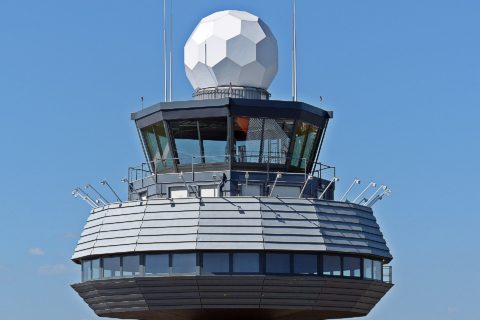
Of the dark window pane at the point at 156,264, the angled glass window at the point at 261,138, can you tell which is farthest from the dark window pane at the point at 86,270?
the angled glass window at the point at 261,138

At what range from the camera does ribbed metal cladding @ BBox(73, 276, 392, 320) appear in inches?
2569

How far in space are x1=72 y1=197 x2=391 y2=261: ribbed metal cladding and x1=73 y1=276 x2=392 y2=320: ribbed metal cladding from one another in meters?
1.62

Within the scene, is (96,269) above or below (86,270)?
below

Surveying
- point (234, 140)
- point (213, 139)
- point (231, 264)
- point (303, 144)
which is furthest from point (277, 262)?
point (303, 144)

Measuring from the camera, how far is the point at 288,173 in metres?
69.5

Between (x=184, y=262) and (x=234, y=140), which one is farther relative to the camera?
(x=234, y=140)

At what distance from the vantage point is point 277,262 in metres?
65.6

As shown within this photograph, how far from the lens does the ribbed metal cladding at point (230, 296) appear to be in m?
65.2

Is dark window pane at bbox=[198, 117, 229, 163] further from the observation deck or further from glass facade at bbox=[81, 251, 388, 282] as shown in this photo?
glass facade at bbox=[81, 251, 388, 282]

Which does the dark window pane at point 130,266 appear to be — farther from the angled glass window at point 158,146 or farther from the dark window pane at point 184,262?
the angled glass window at point 158,146

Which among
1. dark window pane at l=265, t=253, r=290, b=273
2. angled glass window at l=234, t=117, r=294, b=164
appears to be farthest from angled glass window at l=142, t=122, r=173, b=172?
dark window pane at l=265, t=253, r=290, b=273

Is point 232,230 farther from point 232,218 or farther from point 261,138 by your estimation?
point 261,138

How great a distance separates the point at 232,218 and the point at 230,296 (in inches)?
151

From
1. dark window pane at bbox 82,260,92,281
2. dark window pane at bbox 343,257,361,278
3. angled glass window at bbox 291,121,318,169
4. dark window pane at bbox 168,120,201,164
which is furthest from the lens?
angled glass window at bbox 291,121,318,169
